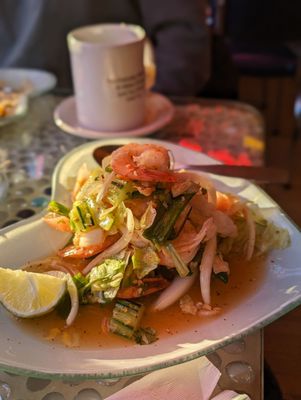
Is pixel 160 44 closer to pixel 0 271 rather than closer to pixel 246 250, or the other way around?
pixel 246 250

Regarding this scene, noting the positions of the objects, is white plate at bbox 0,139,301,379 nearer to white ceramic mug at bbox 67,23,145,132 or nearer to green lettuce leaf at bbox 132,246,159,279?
green lettuce leaf at bbox 132,246,159,279

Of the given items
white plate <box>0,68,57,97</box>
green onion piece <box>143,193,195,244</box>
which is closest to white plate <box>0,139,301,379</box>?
green onion piece <box>143,193,195,244</box>

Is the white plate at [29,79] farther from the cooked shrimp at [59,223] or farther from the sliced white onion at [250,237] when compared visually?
the sliced white onion at [250,237]

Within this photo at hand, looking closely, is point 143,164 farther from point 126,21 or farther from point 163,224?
point 126,21

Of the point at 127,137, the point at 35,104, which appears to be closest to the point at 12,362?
the point at 127,137

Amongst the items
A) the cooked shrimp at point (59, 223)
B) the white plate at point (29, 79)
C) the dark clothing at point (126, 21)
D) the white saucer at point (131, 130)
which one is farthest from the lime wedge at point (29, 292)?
the dark clothing at point (126, 21)
